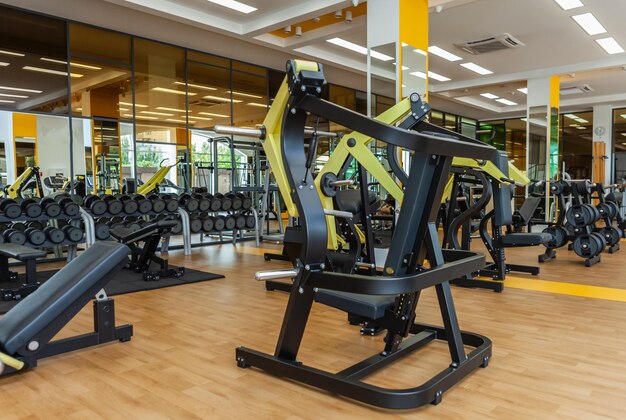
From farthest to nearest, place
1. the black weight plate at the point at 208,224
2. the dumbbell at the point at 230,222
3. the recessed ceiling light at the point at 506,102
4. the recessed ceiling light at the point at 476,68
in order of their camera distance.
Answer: the recessed ceiling light at the point at 506,102, the recessed ceiling light at the point at 476,68, the dumbbell at the point at 230,222, the black weight plate at the point at 208,224

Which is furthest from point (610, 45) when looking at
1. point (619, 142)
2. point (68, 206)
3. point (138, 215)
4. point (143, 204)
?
point (68, 206)

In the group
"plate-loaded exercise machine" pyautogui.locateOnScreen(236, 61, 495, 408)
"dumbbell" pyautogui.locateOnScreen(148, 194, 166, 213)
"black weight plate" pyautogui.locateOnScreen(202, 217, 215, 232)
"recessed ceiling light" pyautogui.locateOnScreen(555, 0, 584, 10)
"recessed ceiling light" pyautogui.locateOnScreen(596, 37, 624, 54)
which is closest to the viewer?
"plate-loaded exercise machine" pyautogui.locateOnScreen(236, 61, 495, 408)

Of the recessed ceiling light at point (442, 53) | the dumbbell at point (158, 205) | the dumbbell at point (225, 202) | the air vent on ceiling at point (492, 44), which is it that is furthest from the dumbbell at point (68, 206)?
the air vent on ceiling at point (492, 44)

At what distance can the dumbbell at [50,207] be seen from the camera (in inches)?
207

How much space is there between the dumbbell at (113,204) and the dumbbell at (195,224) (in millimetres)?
926

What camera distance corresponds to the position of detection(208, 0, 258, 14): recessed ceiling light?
6.19 meters

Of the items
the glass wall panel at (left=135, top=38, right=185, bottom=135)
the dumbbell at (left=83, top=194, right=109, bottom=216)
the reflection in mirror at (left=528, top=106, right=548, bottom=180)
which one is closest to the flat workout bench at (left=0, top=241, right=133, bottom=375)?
the dumbbell at (left=83, top=194, right=109, bottom=216)

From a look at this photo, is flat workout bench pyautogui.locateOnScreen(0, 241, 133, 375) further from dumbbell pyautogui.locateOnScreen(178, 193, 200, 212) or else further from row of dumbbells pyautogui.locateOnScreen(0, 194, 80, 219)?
dumbbell pyautogui.locateOnScreen(178, 193, 200, 212)

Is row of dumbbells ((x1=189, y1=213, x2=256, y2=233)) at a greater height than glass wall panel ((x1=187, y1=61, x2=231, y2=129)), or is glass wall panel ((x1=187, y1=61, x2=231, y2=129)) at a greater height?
glass wall panel ((x1=187, y1=61, x2=231, y2=129))

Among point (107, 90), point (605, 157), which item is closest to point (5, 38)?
point (107, 90)

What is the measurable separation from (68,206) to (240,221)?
232 cm

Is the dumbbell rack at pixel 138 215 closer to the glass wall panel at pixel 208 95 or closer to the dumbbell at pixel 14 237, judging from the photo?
the dumbbell at pixel 14 237

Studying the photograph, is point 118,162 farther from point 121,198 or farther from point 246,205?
point 246,205

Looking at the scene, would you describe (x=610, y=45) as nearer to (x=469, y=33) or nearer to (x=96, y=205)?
(x=469, y=33)
